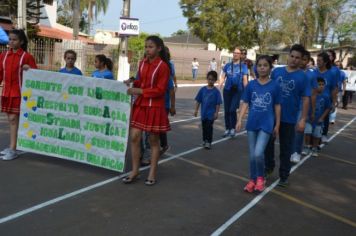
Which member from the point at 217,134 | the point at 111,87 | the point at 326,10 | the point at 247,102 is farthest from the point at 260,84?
the point at 326,10

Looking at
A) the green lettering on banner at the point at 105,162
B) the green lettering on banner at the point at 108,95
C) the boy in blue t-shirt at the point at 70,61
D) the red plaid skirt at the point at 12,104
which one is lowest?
the green lettering on banner at the point at 105,162

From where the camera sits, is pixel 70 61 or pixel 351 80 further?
pixel 351 80

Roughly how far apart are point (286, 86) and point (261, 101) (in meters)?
0.75

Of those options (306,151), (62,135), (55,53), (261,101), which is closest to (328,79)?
(306,151)

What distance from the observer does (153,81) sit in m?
5.74

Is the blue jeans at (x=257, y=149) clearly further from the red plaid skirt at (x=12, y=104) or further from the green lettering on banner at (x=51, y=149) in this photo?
the red plaid skirt at (x=12, y=104)

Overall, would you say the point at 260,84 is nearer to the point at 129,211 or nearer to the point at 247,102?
the point at 247,102

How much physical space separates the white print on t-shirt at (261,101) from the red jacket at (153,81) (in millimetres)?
1092

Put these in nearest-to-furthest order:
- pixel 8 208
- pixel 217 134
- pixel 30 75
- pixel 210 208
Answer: pixel 8 208 → pixel 210 208 → pixel 30 75 → pixel 217 134

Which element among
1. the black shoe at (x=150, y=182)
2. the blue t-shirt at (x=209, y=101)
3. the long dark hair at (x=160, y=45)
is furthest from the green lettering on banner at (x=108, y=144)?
the blue t-shirt at (x=209, y=101)

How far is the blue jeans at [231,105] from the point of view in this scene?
10000 mm

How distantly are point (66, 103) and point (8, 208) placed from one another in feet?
6.75

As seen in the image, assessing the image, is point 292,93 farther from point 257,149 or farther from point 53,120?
point 53,120

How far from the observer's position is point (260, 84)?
582 centimetres
